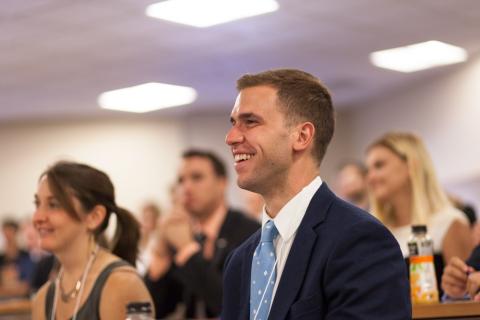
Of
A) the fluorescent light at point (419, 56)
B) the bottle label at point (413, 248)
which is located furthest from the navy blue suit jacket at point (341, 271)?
the fluorescent light at point (419, 56)

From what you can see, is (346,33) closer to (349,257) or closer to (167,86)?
(167,86)

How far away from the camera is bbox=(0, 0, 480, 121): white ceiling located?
6910 mm

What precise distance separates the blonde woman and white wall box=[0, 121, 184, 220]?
7.34 metres

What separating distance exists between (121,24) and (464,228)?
403 cm

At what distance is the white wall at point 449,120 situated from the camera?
9289 mm

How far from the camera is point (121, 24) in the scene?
7.10 meters

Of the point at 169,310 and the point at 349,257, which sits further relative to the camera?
the point at 169,310

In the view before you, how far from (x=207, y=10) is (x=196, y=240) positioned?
119 inches

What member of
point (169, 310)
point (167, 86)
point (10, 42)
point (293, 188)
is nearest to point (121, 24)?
point (10, 42)

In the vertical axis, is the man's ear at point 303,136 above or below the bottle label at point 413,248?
above

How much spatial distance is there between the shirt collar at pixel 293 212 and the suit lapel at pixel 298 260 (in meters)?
0.04

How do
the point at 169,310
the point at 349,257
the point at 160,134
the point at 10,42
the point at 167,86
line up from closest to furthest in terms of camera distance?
the point at 349,257, the point at 169,310, the point at 10,42, the point at 167,86, the point at 160,134

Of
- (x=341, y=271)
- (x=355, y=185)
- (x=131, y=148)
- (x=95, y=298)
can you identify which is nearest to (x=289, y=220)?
(x=341, y=271)

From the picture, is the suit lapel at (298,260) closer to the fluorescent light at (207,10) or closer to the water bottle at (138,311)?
the water bottle at (138,311)
